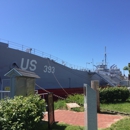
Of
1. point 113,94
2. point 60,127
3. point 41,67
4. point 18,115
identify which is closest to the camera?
point 18,115

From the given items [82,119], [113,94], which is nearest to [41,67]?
[113,94]

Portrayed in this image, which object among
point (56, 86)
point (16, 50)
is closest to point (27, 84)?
point (16, 50)

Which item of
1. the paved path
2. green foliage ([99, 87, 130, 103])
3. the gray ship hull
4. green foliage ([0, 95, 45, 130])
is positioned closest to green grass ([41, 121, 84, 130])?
the paved path

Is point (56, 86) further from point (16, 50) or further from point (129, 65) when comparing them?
point (129, 65)

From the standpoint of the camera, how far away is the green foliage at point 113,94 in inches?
489

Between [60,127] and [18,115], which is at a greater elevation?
[18,115]

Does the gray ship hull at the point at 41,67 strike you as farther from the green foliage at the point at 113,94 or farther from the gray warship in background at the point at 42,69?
the green foliage at the point at 113,94

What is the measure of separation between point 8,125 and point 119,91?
10.2 metres

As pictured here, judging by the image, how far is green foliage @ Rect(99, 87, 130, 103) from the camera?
1241cm

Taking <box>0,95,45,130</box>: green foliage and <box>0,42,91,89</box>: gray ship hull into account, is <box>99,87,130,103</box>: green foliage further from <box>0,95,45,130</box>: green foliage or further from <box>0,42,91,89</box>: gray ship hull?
<box>0,95,45,130</box>: green foliage

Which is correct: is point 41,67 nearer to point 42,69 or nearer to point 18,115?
point 42,69

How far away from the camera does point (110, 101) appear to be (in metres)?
12.5

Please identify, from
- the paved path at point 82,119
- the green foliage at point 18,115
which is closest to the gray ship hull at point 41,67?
the paved path at point 82,119

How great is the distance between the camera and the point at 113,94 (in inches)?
496
